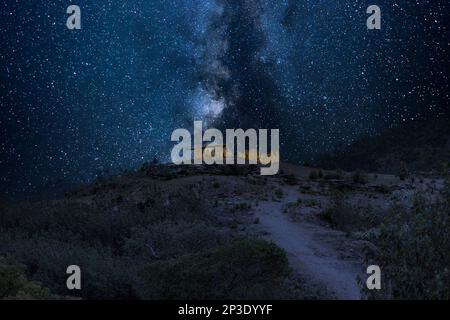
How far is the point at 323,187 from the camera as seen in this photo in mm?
29922

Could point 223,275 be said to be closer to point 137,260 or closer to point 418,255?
point 418,255

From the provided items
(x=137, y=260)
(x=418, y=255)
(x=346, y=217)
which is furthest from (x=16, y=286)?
(x=346, y=217)

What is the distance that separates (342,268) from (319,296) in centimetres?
313

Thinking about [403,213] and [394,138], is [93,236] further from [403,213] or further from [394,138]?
[394,138]

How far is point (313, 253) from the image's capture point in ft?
42.9

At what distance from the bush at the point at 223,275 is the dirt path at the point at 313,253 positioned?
3.56 feet

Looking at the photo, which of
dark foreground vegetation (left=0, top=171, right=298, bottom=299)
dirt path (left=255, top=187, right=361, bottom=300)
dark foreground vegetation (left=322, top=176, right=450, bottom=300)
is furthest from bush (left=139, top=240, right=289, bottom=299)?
dark foreground vegetation (left=322, top=176, right=450, bottom=300)

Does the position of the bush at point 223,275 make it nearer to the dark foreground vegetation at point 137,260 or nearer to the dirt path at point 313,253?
the dark foreground vegetation at point 137,260

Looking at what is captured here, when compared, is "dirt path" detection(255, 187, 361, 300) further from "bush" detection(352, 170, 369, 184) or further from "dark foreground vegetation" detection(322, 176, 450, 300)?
"bush" detection(352, 170, 369, 184)

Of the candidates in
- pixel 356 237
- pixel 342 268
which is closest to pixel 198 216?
pixel 356 237

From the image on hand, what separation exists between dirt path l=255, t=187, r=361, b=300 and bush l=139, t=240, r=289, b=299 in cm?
108

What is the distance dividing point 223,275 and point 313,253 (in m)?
4.50
